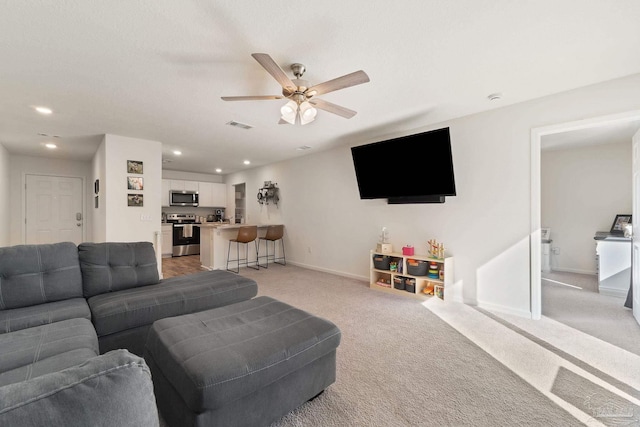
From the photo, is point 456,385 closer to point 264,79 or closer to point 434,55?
point 434,55

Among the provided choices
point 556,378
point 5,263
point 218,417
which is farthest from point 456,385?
point 5,263

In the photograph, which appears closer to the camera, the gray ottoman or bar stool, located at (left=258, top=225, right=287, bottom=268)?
the gray ottoman

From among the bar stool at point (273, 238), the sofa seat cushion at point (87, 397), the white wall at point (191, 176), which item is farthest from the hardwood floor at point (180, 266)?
the sofa seat cushion at point (87, 397)

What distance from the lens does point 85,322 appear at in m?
1.75

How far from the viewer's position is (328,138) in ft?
14.8

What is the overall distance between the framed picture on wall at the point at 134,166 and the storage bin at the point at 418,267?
440 centimetres

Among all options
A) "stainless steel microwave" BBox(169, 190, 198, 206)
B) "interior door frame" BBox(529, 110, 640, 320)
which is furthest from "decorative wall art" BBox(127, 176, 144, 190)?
"interior door frame" BBox(529, 110, 640, 320)

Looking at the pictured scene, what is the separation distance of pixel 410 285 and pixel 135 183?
4.44 metres

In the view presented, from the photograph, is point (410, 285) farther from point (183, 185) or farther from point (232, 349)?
point (183, 185)

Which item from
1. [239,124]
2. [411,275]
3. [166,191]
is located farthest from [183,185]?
[411,275]

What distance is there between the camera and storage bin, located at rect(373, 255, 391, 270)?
A: 4129 millimetres

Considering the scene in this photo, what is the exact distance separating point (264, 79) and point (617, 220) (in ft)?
18.8

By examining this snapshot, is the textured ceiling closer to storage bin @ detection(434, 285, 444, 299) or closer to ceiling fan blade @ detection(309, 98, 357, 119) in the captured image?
ceiling fan blade @ detection(309, 98, 357, 119)

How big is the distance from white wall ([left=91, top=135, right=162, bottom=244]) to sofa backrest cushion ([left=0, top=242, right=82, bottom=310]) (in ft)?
7.00
